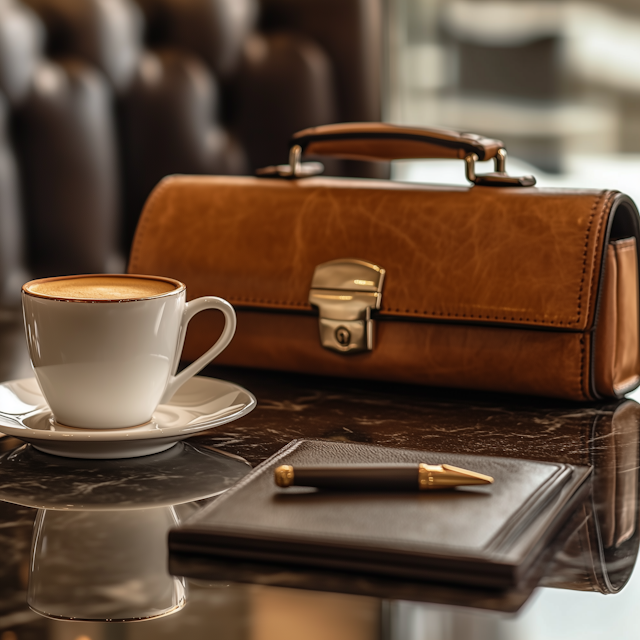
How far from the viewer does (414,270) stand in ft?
2.46

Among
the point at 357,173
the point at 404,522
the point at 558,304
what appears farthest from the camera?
the point at 357,173

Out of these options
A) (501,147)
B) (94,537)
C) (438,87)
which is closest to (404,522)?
(94,537)

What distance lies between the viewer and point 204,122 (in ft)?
4.85

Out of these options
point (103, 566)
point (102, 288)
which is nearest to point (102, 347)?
point (102, 288)

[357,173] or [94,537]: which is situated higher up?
[357,173]

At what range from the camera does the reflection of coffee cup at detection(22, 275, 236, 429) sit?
56 centimetres

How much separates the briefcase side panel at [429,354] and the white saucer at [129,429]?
0.12m

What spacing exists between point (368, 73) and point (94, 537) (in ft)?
3.83

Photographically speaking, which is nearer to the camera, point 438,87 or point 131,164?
point 131,164

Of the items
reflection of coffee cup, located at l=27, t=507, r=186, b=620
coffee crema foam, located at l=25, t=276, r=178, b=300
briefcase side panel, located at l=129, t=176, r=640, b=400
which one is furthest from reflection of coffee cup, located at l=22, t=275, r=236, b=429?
briefcase side panel, located at l=129, t=176, r=640, b=400

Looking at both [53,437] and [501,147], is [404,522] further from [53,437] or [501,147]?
[501,147]

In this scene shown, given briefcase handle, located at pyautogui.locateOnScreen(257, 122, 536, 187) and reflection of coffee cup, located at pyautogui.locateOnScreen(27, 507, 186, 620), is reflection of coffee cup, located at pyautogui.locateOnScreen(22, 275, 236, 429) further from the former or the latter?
briefcase handle, located at pyautogui.locateOnScreen(257, 122, 536, 187)

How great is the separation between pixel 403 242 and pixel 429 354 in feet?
0.32

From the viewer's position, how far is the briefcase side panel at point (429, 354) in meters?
0.70
